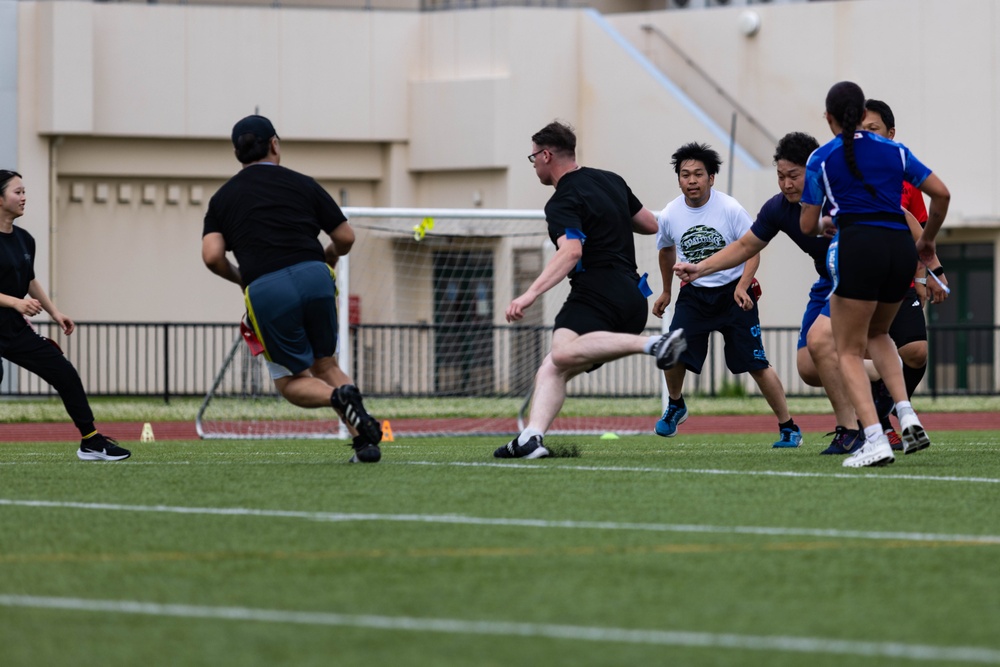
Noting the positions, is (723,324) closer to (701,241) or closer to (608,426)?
(701,241)

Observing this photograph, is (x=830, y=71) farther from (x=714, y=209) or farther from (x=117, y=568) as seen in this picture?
(x=117, y=568)

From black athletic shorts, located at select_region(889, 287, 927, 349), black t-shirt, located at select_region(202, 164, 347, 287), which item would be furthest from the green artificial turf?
black athletic shorts, located at select_region(889, 287, 927, 349)

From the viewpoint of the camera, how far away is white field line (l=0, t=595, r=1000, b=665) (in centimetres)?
359

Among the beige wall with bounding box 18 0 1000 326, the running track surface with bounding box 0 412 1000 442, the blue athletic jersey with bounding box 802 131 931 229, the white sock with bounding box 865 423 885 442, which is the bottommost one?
the running track surface with bounding box 0 412 1000 442

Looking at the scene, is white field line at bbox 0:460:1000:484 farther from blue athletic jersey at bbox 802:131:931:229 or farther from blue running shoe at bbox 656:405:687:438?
blue running shoe at bbox 656:405:687:438

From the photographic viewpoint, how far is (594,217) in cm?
862

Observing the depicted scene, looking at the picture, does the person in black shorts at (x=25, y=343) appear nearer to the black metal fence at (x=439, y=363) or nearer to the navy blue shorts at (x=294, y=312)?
the navy blue shorts at (x=294, y=312)

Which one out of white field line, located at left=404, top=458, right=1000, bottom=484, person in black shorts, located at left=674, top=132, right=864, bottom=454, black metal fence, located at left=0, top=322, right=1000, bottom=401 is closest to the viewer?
white field line, located at left=404, top=458, right=1000, bottom=484

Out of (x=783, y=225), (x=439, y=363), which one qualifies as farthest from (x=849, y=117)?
(x=439, y=363)

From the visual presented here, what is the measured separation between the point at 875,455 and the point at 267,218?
3.45m

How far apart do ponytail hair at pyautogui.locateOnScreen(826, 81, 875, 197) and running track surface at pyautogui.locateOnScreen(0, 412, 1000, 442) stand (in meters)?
8.54

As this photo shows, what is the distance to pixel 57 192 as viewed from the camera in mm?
25500

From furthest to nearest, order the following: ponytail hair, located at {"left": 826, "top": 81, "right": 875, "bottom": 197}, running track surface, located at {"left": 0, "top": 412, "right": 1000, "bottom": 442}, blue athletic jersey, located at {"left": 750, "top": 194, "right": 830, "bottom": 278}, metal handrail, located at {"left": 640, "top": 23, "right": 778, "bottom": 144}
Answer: metal handrail, located at {"left": 640, "top": 23, "right": 778, "bottom": 144} → running track surface, located at {"left": 0, "top": 412, "right": 1000, "bottom": 442} → blue athletic jersey, located at {"left": 750, "top": 194, "right": 830, "bottom": 278} → ponytail hair, located at {"left": 826, "top": 81, "right": 875, "bottom": 197}

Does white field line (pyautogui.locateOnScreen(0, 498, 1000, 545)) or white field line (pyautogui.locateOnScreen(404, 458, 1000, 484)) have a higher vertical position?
white field line (pyautogui.locateOnScreen(0, 498, 1000, 545))
